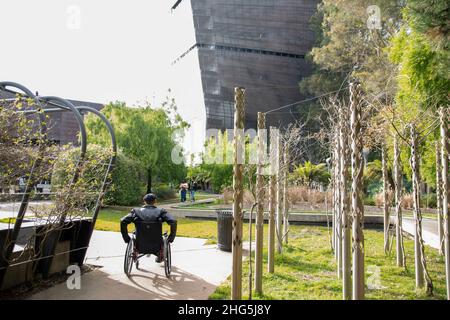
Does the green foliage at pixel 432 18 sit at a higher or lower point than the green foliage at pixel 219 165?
higher

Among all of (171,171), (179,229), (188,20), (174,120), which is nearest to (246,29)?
(188,20)

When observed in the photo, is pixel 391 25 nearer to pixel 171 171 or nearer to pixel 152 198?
pixel 171 171

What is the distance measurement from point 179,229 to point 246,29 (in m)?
32.8

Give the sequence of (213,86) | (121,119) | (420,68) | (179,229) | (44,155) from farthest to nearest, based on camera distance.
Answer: (213,86)
(121,119)
(179,229)
(420,68)
(44,155)

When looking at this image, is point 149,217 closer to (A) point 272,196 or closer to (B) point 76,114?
(B) point 76,114

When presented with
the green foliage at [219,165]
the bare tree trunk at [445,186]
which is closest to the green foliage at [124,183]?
the green foliage at [219,165]

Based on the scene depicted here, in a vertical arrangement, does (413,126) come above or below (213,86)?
below

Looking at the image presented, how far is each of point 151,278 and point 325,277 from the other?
2491 millimetres

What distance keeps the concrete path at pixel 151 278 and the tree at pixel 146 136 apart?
1413 centimetres

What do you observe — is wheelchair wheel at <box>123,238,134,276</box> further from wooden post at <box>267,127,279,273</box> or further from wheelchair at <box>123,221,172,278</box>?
wooden post at <box>267,127,279,273</box>

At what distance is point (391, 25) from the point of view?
18656mm

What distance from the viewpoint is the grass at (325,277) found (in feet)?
13.9

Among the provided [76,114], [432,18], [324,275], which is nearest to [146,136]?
[76,114]

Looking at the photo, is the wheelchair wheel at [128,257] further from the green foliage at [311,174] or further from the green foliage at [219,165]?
the green foliage at [311,174]
